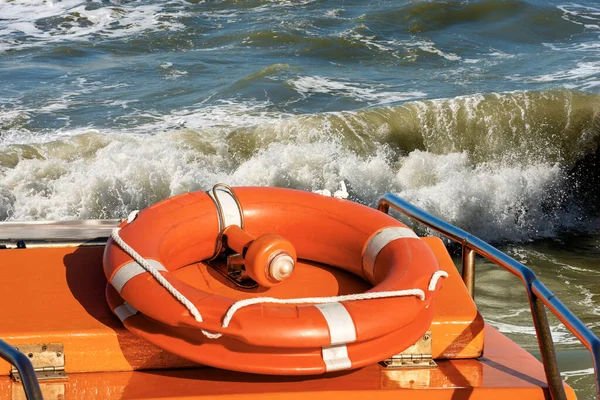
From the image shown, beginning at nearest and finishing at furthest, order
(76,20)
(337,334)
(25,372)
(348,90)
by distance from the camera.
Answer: (25,372) < (337,334) < (348,90) < (76,20)

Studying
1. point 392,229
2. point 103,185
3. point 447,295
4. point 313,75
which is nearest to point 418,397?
point 447,295

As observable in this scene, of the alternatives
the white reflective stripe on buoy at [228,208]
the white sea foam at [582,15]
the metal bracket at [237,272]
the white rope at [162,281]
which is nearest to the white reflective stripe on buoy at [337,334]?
the white rope at [162,281]

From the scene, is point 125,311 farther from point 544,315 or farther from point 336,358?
point 544,315

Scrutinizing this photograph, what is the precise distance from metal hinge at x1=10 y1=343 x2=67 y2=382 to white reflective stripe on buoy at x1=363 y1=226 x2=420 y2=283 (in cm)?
95

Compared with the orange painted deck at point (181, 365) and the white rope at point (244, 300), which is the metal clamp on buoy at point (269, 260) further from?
the white rope at point (244, 300)

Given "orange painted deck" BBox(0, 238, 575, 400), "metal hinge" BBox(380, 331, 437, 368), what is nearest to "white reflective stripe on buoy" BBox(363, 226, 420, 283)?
"orange painted deck" BBox(0, 238, 575, 400)

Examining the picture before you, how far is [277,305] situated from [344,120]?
6.75m

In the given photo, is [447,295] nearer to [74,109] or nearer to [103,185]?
[103,185]

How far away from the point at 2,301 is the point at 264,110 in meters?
7.26

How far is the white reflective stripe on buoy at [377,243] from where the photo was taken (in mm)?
2688

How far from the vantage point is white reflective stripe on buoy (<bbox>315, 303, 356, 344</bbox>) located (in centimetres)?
217

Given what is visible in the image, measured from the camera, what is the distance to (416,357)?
99.7 inches

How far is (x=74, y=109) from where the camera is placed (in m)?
9.64

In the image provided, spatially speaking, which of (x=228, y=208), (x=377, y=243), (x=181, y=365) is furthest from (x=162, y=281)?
(x=377, y=243)
